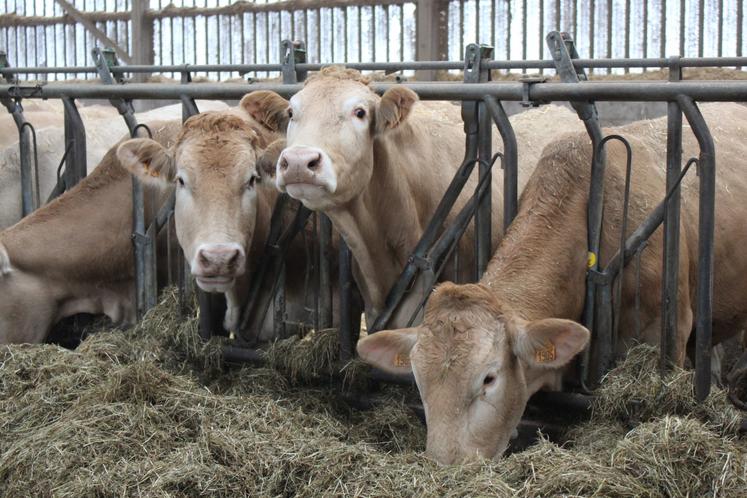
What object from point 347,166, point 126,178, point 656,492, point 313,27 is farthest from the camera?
point 313,27

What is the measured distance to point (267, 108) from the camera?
17.6 ft

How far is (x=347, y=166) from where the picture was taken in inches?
189

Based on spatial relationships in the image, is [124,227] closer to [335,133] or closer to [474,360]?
[335,133]

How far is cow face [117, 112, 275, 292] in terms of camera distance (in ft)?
17.1

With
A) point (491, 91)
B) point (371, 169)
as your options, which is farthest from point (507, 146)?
point (371, 169)

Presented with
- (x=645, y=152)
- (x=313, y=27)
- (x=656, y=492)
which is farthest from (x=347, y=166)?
(x=313, y=27)

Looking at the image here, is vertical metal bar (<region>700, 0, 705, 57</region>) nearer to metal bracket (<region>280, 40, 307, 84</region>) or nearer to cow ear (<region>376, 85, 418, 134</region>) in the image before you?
metal bracket (<region>280, 40, 307, 84</region>)

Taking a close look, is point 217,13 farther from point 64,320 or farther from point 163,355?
point 163,355

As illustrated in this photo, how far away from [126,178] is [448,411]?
3.26 metres

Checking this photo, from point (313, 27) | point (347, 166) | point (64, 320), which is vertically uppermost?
point (313, 27)

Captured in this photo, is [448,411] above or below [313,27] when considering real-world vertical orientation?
below

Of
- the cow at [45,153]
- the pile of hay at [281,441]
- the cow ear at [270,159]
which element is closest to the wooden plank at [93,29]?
the cow at [45,153]

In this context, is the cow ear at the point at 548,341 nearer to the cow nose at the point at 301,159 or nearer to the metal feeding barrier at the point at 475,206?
the metal feeding barrier at the point at 475,206

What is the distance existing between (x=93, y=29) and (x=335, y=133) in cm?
1041
